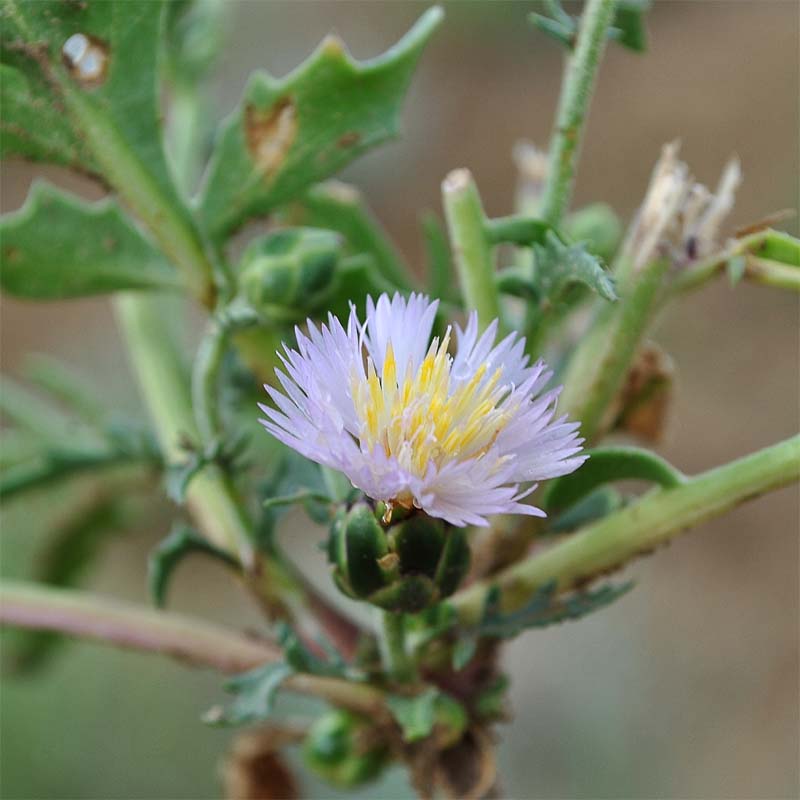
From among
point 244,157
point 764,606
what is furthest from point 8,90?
point 764,606

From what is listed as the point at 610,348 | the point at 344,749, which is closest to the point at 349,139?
the point at 610,348

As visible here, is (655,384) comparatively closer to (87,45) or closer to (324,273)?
(324,273)

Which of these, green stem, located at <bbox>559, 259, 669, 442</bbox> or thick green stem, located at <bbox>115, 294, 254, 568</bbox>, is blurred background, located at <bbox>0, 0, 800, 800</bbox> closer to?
thick green stem, located at <bbox>115, 294, 254, 568</bbox>

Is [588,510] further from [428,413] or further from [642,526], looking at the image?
[428,413]

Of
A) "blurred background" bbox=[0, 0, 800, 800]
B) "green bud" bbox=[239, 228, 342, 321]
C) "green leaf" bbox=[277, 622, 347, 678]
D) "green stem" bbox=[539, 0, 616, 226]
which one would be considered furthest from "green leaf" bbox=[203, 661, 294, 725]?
"blurred background" bbox=[0, 0, 800, 800]

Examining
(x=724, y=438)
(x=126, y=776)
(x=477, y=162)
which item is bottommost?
(x=126, y=776)
